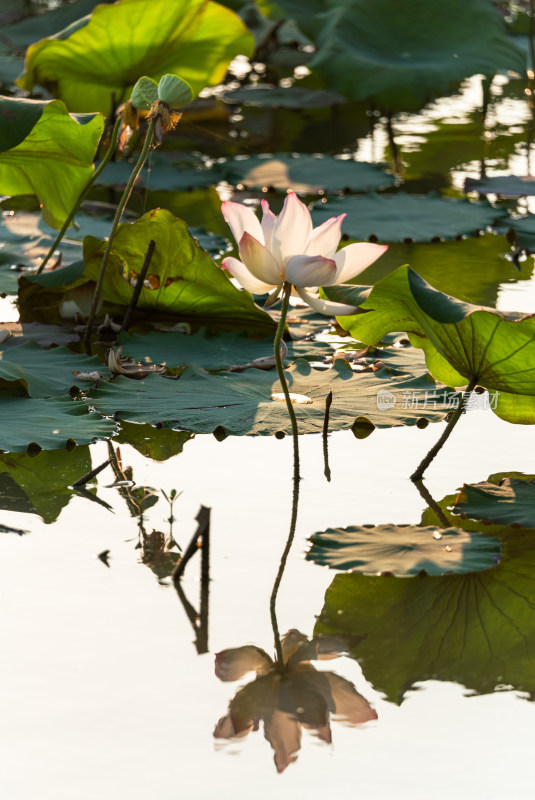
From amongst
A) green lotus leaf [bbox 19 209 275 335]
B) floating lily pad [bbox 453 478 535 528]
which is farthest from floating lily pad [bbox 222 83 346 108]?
floating lily pad [bbox 453 478 535 528]

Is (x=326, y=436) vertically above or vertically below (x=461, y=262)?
above

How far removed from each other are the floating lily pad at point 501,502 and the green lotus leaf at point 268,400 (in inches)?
11.6

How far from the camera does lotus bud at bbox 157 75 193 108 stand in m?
2.02

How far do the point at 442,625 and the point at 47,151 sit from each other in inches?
59.6

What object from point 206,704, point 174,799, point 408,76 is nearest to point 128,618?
point 206,704

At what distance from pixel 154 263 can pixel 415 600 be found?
1157 millimetres

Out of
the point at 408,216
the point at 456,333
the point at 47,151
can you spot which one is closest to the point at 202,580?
the point at 456,333

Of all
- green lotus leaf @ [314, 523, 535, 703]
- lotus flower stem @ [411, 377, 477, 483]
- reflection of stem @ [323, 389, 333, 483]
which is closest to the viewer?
green lotus leaf @ [314, 523, 535, 703]

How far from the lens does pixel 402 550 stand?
4.69 ft

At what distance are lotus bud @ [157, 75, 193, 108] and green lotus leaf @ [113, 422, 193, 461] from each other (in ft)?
2.02

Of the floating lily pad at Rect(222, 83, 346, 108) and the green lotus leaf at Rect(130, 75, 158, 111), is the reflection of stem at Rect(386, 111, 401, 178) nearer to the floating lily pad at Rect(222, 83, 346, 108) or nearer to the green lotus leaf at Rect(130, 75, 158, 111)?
the floating lily pad at Rect(222, 83, 346, 108)

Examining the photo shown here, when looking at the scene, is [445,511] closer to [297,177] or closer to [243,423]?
[243,423]

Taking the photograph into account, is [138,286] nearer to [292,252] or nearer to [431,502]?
[292,252]

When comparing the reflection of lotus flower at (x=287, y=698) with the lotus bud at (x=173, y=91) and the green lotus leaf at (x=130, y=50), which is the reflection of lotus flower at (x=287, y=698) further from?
the green lotus leaf at (x=130, y=50)
